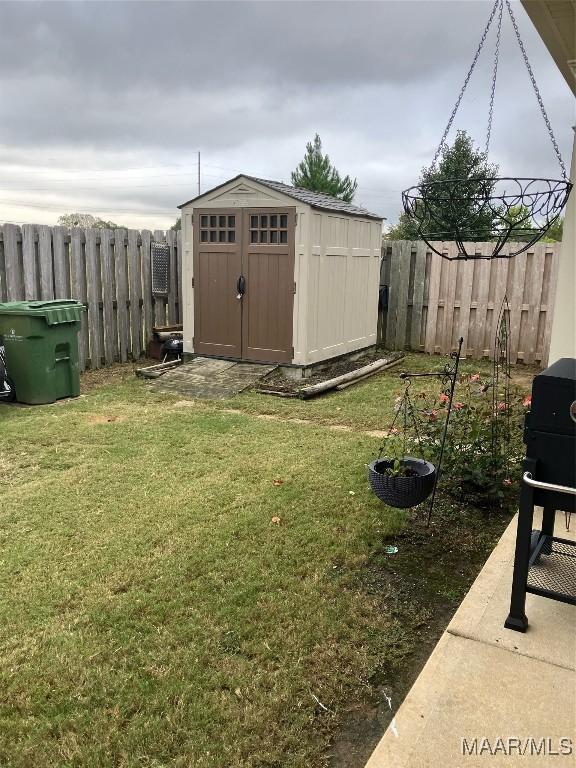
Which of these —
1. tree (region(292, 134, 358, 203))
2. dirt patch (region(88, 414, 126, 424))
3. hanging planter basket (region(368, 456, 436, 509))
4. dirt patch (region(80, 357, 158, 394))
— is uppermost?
tree (region(292, 134, 358, 203))

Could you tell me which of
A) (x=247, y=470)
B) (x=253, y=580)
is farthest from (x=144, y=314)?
(x=253, y=580)

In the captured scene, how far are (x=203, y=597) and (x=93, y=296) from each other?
253 inches

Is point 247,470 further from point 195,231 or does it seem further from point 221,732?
point 195,231

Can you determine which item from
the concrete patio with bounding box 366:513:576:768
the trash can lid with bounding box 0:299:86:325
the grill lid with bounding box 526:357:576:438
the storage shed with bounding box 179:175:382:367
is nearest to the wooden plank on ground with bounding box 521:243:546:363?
the storage shed with bounding box 179:175:382:367

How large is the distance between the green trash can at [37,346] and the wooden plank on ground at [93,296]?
5.11ft

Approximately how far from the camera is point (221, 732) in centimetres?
197

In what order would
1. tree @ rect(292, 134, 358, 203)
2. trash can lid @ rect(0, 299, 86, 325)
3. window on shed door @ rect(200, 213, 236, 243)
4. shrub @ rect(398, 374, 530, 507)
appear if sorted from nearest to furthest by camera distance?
1. shrub @ rect(398, 374, 530, 507)
2. trash can lid @ rect(0, 299, 86, 325)
3. window on shed door @ rect(200, 213, 236, 243)
4. tree @ rect(292, 134, 358, 203)

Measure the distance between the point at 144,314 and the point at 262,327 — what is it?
2.36 meters

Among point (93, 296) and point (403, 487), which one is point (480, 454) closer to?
point (403, 487)

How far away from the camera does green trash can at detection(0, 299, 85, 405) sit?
20.7 ft

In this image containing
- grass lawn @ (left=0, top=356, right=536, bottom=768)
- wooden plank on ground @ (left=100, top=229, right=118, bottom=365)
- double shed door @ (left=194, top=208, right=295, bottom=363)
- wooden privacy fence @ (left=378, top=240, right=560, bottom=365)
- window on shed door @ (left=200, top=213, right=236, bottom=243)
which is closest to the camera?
grass lawn @ (left=0, top=356, right=536, bottom=768)

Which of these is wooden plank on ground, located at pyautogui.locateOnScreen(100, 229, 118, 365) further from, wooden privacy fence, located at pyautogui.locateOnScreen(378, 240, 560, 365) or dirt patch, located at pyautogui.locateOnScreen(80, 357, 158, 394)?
wooden privacy fence, located at pyautogui.locateOnScreen(378, 240, 560, 365)

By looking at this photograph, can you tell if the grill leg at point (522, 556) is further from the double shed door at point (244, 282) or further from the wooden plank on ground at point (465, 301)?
the wooden plank on ground at point (465, 301)

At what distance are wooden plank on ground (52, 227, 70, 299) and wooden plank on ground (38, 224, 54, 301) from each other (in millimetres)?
70
